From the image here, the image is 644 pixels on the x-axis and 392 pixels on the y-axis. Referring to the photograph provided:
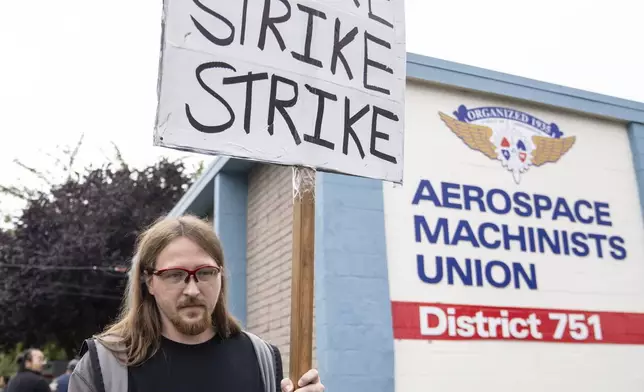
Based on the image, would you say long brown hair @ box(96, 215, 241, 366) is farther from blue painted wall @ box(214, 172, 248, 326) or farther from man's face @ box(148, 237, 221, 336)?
blue painted wall @ box(214, 172, 248, 326)

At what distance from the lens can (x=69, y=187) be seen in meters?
21.7

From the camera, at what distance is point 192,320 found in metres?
1.98

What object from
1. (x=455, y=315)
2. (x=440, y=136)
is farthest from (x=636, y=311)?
(x=440, y=136)

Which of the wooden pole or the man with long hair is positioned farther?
the wooden pole

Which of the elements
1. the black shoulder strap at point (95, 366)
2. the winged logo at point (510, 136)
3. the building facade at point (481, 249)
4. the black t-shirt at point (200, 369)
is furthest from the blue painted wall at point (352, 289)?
the black shoulder strap at point (95, 366)

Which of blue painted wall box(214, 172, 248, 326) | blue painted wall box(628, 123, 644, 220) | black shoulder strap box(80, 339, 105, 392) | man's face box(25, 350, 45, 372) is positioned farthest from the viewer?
blue painted wall box(214, 172, 248, 326)

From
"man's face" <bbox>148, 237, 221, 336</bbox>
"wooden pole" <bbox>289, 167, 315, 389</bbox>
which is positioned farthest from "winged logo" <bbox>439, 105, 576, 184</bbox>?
"man's face" <bbox>148, 237, 221, 336</bbox>

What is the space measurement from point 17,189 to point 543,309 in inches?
858

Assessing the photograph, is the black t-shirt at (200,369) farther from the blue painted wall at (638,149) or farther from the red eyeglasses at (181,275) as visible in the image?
the blue painted wall at (638,149)

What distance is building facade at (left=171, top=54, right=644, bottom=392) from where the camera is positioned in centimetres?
526

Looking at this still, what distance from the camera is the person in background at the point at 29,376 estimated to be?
6438mm

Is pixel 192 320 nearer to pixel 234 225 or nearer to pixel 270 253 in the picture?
pixel 270 253

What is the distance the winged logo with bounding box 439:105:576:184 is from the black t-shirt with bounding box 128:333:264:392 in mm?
4490

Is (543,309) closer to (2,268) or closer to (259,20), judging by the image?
(259,20)
